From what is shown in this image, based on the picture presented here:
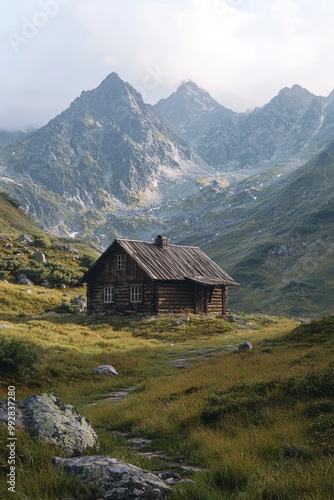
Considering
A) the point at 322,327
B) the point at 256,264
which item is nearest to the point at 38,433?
the point at 322,327

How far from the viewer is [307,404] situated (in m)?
9.91

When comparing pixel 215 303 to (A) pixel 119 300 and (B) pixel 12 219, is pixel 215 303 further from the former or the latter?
(B) pixel 12 219

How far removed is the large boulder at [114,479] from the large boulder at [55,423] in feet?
3.60

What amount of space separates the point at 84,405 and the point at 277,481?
31.6 ft

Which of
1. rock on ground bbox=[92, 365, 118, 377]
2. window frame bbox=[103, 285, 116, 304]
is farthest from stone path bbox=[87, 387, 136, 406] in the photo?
window frame bbox=[103, 285, 116, 304]

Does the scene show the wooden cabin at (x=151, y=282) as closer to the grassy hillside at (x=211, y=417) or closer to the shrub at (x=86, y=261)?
the grassy hillside at (x=211, y=417)

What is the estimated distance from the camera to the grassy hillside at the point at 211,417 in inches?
233

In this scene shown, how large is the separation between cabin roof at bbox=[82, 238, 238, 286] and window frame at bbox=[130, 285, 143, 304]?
8.34 ft

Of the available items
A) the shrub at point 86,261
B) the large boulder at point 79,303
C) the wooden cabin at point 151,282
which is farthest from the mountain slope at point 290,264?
the large boulder at point 79,303

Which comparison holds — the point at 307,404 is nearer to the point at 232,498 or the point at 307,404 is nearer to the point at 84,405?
the point at 232,498

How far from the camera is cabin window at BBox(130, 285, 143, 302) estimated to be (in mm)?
46594

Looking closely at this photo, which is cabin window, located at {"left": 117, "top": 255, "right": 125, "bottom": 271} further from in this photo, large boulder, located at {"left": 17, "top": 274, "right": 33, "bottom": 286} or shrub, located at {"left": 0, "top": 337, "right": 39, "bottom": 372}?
shrub, located at {"left": 0, "top": 337, "right": 39, "bottom": 372}

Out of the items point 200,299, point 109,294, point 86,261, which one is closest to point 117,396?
point 109,294

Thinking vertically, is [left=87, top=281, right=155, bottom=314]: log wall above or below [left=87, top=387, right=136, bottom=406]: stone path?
above
